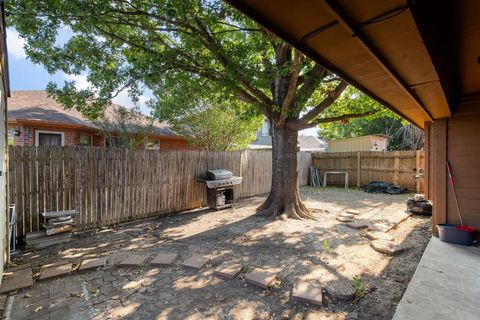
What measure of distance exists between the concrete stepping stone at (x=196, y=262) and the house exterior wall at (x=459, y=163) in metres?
4.25

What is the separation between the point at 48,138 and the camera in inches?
351

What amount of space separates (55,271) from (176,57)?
4.37 metres

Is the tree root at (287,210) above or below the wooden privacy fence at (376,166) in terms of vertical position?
below

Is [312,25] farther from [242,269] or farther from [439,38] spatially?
[242,269]

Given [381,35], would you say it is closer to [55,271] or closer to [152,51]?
[55,271]

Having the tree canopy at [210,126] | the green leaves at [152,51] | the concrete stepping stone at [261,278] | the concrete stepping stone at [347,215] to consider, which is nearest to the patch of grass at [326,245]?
the concrete stepping stone at [261,278]

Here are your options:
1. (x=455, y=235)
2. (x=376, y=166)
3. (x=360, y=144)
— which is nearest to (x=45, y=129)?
(x=455, y=235)

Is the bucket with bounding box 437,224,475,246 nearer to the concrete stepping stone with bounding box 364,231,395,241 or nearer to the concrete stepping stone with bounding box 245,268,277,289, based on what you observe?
the concrete stepping stone with bounding box 364,231,395,241

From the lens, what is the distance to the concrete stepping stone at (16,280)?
2.93m

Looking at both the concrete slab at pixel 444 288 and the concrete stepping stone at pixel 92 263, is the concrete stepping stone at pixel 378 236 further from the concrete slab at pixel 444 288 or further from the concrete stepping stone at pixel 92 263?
the concrete stepping stone at pixel 92 263

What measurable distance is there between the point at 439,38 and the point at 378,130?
25115mm

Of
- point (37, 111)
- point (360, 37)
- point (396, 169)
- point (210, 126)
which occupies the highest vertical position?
point (37, 111)

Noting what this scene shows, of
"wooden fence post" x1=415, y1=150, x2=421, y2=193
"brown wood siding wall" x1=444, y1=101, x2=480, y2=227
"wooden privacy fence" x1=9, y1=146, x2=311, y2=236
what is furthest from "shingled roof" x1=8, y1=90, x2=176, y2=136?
"wooden fence post" x1=415, y1=150, x2=421, y2=193

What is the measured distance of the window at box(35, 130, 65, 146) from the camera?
28.2 feet
